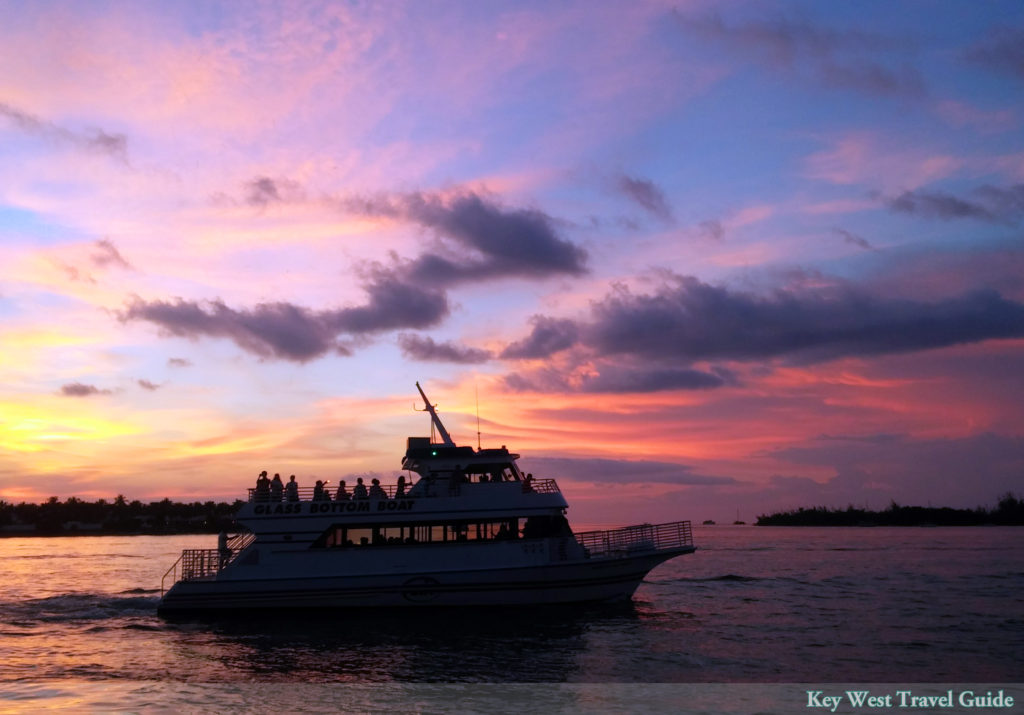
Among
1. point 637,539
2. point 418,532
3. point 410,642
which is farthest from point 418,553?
point 637,539

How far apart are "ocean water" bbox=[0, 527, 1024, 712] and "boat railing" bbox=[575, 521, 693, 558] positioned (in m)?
1.96

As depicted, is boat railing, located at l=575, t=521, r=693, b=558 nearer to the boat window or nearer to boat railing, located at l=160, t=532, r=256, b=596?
the boat window

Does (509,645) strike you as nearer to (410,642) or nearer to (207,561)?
(410,642)

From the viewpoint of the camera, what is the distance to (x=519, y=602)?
25.0m

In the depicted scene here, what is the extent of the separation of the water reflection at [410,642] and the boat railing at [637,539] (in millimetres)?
1913

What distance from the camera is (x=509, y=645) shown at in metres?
20.8

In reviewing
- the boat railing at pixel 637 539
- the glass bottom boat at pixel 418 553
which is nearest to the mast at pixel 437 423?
the glass bottom boat at pixel 418 553

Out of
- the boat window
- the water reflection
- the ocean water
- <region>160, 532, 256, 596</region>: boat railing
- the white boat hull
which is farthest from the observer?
<region>160, 532, 256, 596</region>: boat railing

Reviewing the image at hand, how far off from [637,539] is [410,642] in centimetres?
902

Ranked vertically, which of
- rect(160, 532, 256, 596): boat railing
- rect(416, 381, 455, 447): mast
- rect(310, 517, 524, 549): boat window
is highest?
rect(416, 381, 455, 447): mast

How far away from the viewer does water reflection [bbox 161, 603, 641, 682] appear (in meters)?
17.8

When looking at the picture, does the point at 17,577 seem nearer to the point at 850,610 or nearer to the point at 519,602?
the point at 519,602

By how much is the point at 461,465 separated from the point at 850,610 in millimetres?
14718

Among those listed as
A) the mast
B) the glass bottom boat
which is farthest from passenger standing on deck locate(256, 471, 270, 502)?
the mast
